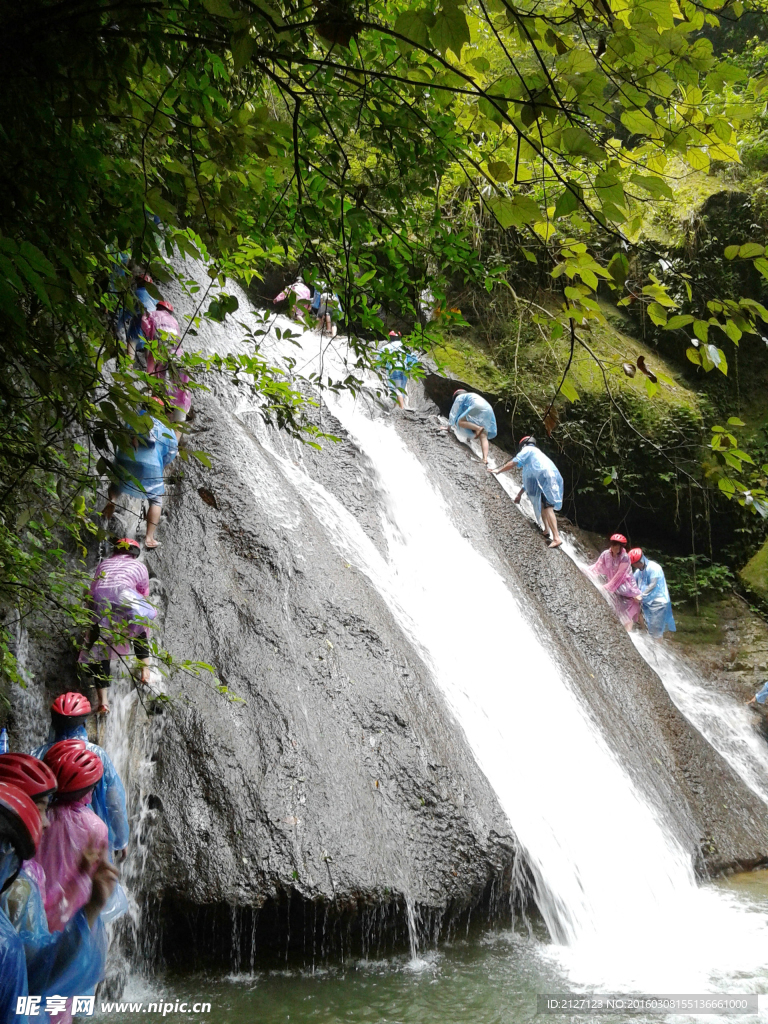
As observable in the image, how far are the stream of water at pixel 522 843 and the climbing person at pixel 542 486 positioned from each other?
5.10ft

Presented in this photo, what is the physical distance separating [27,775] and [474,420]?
8.95m

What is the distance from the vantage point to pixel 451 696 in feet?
19.1

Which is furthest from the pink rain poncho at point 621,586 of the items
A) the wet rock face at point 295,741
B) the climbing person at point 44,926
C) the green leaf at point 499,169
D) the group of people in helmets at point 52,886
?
the green leaf at point 499,169

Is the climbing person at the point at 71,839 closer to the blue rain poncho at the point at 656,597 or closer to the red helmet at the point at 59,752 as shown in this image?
the red helmet at the point at 59,752

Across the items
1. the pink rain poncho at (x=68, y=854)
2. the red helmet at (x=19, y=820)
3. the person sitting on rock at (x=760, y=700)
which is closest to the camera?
the red helmet at (x=19, y=820)

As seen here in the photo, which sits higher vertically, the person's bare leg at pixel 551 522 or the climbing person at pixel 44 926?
the person's bare leg at pixel 551 522

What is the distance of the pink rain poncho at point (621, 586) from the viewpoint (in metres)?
9.96

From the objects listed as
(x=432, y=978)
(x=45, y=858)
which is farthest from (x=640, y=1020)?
(x=45, y=858)

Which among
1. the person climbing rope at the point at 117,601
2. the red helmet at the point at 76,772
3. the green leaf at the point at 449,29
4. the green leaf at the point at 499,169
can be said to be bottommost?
the red helmet at the point at 76,772

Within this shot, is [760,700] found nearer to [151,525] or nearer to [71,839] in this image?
[151,525]

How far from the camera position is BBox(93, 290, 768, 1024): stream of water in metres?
3.76

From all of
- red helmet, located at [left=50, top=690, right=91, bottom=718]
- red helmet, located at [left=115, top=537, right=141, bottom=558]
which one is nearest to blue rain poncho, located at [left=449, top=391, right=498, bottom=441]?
red helmet, located at [left=115, top=537, right=141, bottom=558]

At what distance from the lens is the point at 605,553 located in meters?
10.3

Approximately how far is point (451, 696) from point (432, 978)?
2.21 meters
